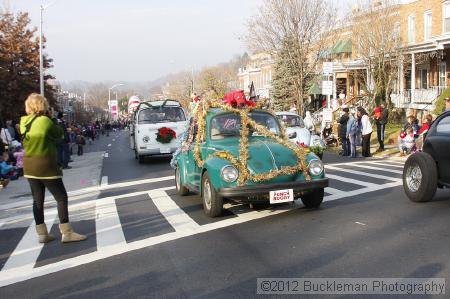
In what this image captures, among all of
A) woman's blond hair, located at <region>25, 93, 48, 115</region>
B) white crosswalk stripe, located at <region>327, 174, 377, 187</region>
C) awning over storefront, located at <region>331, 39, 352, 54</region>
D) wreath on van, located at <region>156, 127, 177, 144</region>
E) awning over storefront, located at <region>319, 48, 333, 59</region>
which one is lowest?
white crosswalk stripe, located at <region>327, 174, 377, 187</region>

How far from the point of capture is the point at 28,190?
12.6 meters

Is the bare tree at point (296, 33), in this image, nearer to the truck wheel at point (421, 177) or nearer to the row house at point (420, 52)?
the row house at point (420, 52)

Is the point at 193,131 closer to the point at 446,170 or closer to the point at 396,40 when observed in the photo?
the point at 446,170

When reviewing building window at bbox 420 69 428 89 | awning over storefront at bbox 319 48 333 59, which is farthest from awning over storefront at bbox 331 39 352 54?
building window at bbox 420 69 428 89

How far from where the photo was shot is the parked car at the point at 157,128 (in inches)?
707

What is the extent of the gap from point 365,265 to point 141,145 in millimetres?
13396

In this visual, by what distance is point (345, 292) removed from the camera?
4.75m

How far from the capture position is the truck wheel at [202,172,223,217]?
7906mm

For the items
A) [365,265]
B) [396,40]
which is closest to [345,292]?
[365,265]

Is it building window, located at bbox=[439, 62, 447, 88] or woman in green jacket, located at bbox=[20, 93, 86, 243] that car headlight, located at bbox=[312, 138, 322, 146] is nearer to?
woman in green jacket, located at bbox=[20, 93, 86, 243]

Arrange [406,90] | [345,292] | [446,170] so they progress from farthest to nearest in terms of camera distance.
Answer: [406,90]
[446,170]
[345,292]

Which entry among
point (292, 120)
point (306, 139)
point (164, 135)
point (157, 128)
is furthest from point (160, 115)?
point (306, 139)

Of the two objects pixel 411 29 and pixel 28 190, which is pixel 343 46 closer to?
pixel 411 29

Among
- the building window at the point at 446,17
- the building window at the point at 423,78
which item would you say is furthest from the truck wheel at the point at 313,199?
the building window at the point at 423,78
